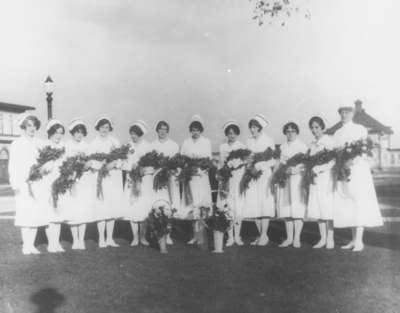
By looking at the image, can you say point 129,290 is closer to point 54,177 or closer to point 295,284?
point 295,284

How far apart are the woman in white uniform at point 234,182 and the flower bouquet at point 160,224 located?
119 cm

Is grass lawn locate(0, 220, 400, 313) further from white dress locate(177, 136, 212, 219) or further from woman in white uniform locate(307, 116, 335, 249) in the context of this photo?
white dress locate(177, 136, 212, 219)

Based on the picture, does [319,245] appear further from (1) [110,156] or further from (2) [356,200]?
(1) [110,156]

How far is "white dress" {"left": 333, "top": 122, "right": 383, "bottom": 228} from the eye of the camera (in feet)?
27.1

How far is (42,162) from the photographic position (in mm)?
8531

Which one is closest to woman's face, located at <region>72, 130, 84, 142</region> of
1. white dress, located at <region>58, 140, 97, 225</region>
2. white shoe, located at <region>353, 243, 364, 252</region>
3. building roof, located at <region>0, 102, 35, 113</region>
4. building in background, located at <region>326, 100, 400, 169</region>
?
white dress, located at <region>58, 140, 97, 225</region>

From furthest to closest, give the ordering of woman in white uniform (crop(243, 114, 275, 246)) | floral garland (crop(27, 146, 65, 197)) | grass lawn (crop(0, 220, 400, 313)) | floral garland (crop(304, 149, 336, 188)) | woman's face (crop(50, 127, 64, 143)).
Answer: woman's face (crop(50, 127, 64, 143)) < woman in white uniform (crop(243, 114, 275, 246)) < floral garland (crop(27, 146, 65, 197)) < floral garland (crop(304, 149, 336, 188)) < grass lawn (crop(0, 220, 400, 313))

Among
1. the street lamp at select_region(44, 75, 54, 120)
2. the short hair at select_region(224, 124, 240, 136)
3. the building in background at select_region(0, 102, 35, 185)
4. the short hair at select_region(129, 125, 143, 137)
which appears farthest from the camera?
the building in background at select_region(0, 102, 35, 185)

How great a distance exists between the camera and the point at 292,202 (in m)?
8.80

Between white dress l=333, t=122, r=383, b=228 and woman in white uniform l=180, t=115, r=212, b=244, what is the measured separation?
7.95ft

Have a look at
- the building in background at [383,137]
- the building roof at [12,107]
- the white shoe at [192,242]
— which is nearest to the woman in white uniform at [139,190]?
the white shoe at [192,242]

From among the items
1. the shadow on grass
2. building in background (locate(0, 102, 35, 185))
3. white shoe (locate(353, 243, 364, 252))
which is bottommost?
the shadow on grass

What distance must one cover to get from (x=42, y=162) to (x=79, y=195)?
953mm

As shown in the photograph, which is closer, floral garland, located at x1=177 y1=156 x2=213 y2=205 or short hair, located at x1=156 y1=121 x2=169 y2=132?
floral garland, located at x1=177 y1=156 x2=213 y2=205
